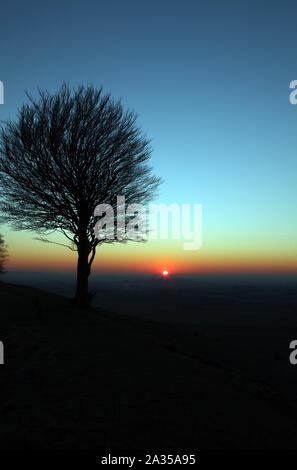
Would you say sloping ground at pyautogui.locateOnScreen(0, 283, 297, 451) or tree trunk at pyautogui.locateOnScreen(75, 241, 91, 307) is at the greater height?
tree trunk at pyautogui.locateOnScreen(75, 241, 91, 307)

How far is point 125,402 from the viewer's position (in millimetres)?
5594

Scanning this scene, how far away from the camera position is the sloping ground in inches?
175

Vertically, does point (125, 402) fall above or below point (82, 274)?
below

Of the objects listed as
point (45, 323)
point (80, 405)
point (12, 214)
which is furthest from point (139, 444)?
point (12, 214)

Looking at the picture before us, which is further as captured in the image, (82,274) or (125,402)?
(82,274)

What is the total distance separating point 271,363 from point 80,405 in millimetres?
9878

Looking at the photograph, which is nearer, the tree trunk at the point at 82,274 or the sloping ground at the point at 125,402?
the sloping ground at the point at 125,402

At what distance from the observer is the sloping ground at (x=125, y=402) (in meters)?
4.45

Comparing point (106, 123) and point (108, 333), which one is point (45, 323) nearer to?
point (108, 333)

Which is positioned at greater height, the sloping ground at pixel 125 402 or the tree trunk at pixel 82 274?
the tree trunk at pixel 82 274

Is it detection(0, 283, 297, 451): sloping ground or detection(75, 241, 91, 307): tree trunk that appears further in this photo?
detection(75, 241, 91, 307): tree trunk

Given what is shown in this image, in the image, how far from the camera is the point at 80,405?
18.0ft
